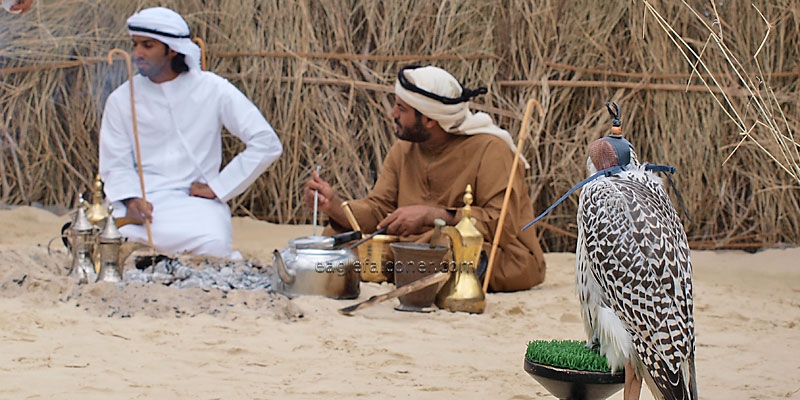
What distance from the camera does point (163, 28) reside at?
→ 5.89 meters

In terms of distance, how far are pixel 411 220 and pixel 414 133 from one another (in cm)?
60

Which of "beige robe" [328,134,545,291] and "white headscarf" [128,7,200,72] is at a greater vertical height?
"white headscarf" [128,7,200,72]

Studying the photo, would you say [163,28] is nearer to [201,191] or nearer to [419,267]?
[201,191]

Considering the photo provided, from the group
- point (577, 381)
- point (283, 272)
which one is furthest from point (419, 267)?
point (577, 381)

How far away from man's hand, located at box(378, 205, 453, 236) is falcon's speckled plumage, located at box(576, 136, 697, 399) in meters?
2.55

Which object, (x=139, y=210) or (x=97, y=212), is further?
(x=139, y=210)

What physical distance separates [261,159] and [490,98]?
5.57 ft

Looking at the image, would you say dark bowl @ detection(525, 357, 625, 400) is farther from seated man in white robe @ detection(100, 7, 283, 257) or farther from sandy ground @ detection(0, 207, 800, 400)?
seated man in white robe @ detection(100, 7, 283, 257)

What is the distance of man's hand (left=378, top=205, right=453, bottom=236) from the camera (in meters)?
4.84

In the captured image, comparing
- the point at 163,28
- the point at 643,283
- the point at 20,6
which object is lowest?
the point at 643,283

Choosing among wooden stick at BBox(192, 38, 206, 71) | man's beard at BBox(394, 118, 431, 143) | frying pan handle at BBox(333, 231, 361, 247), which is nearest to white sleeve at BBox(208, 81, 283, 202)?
wooden stick at BBox(192, 38, 206, 71)

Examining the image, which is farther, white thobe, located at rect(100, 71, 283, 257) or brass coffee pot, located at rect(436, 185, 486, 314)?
white thobe, located at rect(100, 71, 283, 257)

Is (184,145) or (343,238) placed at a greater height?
(184,145)

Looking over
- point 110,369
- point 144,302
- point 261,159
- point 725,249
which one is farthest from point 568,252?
point 110,369
